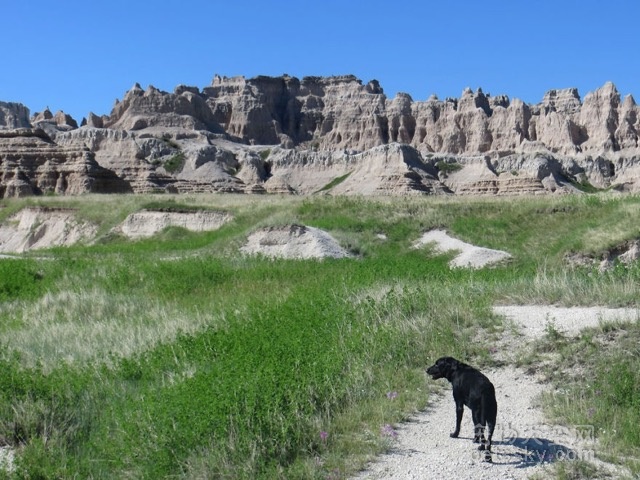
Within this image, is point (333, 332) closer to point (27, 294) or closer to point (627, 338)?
point (627, 338)

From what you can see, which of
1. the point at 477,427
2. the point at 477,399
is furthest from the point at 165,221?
the point at 477,399

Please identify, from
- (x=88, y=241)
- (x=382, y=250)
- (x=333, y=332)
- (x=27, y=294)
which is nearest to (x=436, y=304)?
(x=333, y=332)

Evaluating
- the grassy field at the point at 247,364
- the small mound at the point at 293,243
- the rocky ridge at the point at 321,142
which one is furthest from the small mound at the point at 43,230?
the grassy field at the point at 247,364

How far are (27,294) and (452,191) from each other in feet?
283

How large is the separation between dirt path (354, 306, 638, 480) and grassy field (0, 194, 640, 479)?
0.22 m

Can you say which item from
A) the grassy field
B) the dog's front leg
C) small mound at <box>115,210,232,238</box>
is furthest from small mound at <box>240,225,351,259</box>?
the dog's front leg

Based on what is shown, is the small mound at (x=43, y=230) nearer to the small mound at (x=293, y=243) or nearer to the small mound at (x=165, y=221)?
the small mound at (x=165, y=221)

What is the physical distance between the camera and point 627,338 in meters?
8.79

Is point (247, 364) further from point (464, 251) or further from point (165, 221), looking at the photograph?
point (165, 221)

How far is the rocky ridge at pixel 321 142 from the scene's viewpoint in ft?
261

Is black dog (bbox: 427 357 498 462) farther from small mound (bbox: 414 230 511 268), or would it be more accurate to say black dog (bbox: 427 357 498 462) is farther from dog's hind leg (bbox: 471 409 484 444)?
small mound (bbox: 414 230 511 268)

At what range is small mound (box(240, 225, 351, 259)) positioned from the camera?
2631 cm

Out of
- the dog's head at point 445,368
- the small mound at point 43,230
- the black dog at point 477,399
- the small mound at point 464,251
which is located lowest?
the black dog at point 477,399

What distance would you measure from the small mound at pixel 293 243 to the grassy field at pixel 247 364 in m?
6.76
